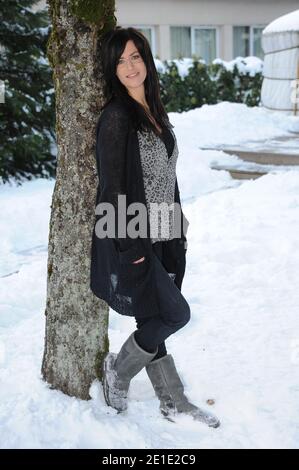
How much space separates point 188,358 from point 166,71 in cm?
1051

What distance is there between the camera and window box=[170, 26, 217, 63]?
723 inches

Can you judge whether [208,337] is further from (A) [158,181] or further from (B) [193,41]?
(B) [193,41]

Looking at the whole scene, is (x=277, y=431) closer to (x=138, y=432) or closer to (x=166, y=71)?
(x=138, y=432)

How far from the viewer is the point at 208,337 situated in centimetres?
379

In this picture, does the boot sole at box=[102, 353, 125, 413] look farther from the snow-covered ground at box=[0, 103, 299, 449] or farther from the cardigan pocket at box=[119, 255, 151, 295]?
the cardigan pocket at box=[119, 255, 151, 295]

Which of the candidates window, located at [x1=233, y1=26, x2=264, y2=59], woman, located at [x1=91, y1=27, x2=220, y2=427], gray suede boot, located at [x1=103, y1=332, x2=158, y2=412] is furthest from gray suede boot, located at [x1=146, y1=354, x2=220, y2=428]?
window, located at [x1=233, y1=26, x2=264, y2=59]

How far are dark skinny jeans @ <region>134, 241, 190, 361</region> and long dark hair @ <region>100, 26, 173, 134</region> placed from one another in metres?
0.59

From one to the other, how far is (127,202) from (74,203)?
1.50 ft

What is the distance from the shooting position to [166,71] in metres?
13.1

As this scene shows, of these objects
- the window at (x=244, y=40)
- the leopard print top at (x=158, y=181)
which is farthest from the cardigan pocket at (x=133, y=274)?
the window at (x=244, y=40)

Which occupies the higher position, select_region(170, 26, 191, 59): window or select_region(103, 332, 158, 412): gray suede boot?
select_region(170, 26, 191, 59): window

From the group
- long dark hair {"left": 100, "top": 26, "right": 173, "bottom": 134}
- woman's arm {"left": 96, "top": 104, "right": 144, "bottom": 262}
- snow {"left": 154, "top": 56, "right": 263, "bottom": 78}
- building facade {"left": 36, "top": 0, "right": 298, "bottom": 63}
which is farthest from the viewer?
building facade {"left": 36, "top": 0, "right": 298, "bottom": 63}

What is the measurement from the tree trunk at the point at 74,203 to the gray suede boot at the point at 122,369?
0.44ft

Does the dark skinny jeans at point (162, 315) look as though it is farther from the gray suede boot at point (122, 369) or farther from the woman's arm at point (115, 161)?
the woman's arm at point (115, 161)
